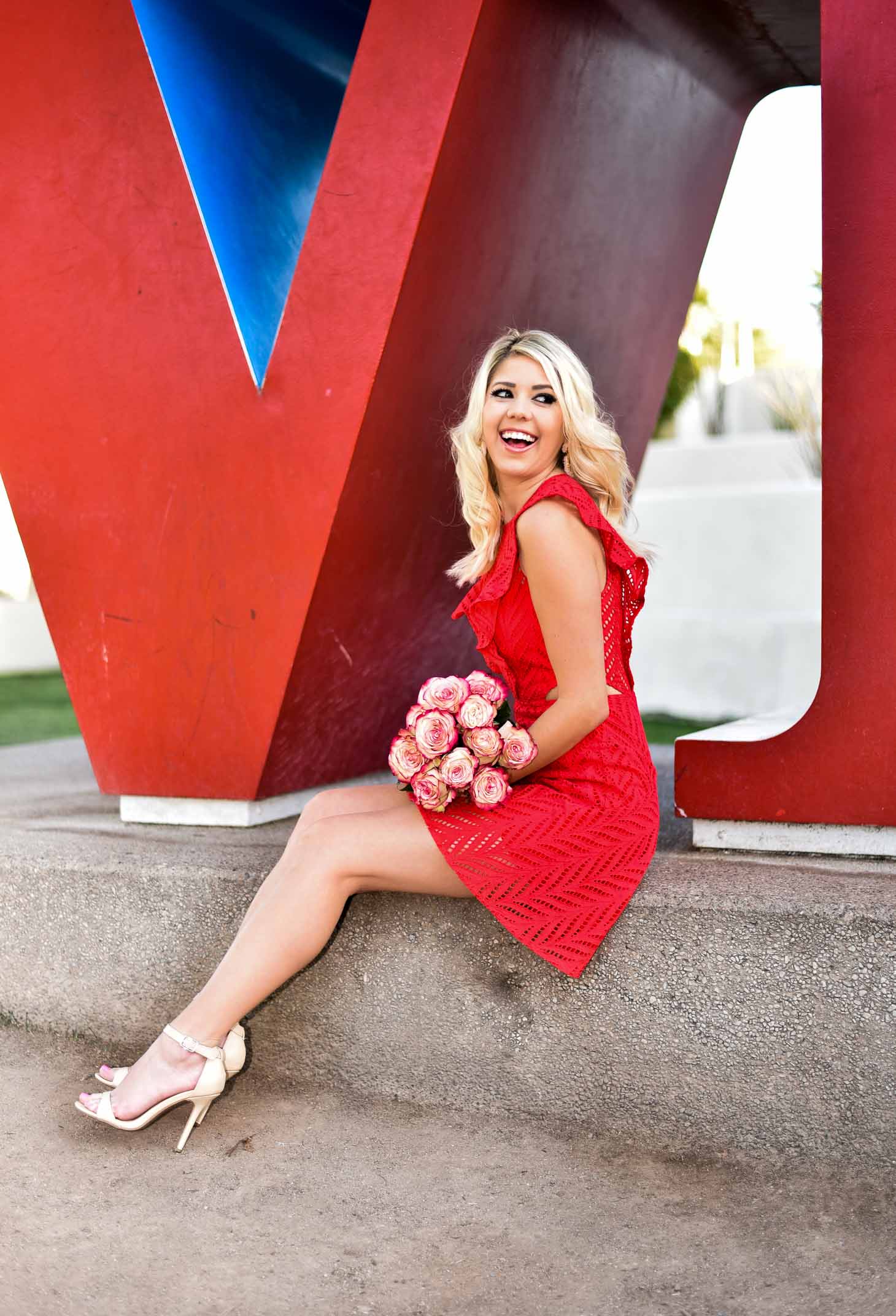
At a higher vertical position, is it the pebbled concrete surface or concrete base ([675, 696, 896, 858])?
concrete base ([675, 696, 896, 858])

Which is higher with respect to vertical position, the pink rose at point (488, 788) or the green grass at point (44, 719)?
the pink rose at point (488, 788)

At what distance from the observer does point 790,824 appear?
10.9 ft

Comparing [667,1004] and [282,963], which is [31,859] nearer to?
[282,963]

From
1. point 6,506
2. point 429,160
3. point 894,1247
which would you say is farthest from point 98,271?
point 6,506

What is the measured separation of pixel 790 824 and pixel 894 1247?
1.12m

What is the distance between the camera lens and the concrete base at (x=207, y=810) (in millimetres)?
3914

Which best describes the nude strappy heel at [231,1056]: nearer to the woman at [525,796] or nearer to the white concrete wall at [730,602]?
the woman at [525,796]

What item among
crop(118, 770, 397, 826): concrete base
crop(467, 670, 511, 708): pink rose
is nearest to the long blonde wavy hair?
crop(467, 670, 511, 708): pink rose

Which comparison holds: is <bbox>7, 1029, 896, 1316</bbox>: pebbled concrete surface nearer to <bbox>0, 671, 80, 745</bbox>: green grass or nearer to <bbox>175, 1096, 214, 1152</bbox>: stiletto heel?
<bbox>175, 1096, 214, 1152</bbox>: stiletto heel

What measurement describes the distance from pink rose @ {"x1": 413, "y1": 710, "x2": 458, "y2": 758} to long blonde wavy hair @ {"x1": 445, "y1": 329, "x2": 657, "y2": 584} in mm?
459

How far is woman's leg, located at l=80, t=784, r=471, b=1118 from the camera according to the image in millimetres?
2768

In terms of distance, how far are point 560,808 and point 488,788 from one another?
0.19m

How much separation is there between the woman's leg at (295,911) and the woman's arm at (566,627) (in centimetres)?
30

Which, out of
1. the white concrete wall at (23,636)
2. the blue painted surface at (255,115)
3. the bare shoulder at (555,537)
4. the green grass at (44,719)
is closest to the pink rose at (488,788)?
the bare shoulder at (555,537)
